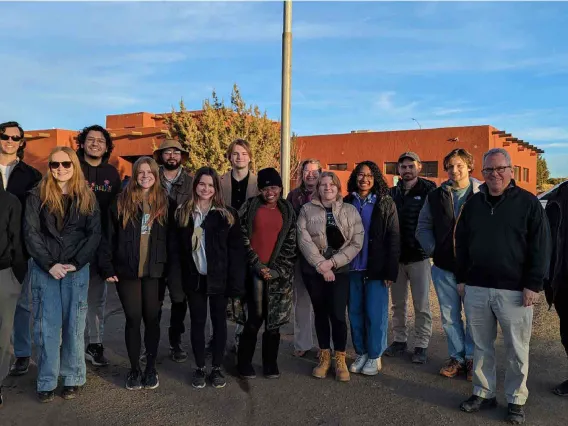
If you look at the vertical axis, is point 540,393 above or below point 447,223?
below

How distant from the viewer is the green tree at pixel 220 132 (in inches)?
628

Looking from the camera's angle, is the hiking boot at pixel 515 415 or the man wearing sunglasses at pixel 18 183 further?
the man wearing sunglasses at pixel 18 183

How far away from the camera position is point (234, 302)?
16.1 ft

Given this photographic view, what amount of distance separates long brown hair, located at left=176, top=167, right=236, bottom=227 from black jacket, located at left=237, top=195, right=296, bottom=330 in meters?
0.24

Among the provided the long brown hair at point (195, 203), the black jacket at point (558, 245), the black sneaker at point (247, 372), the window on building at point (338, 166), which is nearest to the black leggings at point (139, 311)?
the long brown hair at point (195, 203)

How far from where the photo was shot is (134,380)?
4621 millimetres

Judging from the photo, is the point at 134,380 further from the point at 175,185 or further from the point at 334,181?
the point at 334,181

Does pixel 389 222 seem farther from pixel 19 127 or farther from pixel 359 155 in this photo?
pixel 359 155

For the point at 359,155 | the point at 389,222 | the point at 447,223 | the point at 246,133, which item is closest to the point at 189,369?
the point at 389,222

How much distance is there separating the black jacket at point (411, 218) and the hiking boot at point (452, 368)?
1079mm

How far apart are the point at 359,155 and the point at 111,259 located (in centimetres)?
2645

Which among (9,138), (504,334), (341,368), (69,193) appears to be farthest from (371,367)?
(9,138)

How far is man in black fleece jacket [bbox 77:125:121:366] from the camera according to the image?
17.1 feet

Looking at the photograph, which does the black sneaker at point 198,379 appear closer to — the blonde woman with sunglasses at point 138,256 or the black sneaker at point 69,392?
the blonde woman with sunglasses at point 138,256
